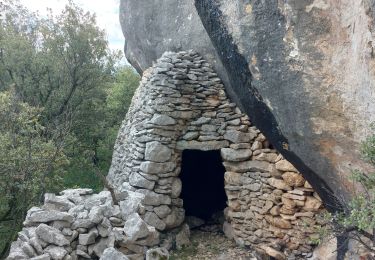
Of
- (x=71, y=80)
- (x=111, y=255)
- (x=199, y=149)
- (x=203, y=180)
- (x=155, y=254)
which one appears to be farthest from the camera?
(x=71, y=80)

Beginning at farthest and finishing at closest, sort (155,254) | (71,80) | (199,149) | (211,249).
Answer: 1. (71,80)
2. (199,149)
3. (211,249)
4. (155,254)

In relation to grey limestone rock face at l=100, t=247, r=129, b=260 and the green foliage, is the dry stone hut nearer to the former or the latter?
grey limestone rock face at l=100, t=247, r=129, b=260

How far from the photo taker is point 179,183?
685cm

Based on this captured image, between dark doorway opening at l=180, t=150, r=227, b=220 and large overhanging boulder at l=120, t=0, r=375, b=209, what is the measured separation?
395 cm

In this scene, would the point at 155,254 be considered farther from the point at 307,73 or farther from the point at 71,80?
the point at 71,80

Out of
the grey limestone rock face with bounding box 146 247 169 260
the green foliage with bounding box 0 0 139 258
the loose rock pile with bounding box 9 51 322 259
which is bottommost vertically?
the grey limestone rock face with bounding box 146 247 169 260

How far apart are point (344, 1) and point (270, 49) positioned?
3.41 feet

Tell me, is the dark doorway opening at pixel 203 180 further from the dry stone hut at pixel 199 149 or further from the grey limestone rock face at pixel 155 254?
the grey limestone rock face at pixel 155 254

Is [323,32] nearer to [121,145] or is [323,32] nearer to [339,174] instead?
[339,174]

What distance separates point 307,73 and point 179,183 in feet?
11.7

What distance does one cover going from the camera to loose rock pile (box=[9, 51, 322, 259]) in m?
5.48

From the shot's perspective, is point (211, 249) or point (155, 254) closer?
point (155, 254)

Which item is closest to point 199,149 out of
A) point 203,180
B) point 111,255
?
point 203,180

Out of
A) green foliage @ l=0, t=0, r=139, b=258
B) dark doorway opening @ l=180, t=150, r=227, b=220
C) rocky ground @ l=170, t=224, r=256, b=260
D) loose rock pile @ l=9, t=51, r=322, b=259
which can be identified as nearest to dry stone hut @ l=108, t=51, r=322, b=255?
loose rock pile @ l=9, t=51, r=322, b=259
